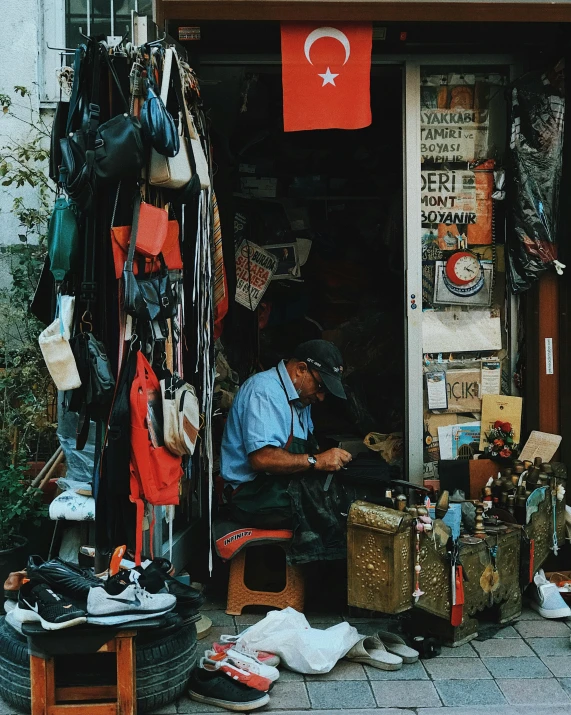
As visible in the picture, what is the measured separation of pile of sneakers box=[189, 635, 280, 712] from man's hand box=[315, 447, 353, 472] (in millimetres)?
1169

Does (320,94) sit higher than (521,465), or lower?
higher

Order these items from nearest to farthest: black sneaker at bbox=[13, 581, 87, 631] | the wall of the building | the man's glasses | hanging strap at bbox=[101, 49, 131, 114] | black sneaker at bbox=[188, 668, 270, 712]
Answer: black sneaker at bbox=[13, 581, 87, 631], black sneaker at bbox=[188, 668, 270, 712], hanging strap at bbox=[101, 49, 131, 114], the man's glasses, the wall of the building

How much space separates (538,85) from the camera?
227 inches

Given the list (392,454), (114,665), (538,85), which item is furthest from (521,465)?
(114,665)

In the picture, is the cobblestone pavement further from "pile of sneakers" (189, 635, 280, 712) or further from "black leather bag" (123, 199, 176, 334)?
"black leather bag" (123, 199, 176, 334)

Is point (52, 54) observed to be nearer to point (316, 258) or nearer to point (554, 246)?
point (316, 258)

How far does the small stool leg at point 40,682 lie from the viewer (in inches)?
157

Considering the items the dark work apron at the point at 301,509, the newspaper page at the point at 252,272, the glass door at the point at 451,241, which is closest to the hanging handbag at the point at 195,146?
the glass door at the point at 451,241

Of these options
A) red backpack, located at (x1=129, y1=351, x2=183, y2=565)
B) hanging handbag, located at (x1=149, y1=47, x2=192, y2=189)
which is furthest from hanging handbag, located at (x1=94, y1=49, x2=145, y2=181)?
red backpack, located at (x1=129, y1=351, x2=183, y2=565)

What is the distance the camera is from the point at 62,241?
4.48 m

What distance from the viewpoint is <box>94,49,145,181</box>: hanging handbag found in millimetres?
4332

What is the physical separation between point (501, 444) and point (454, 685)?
1802 millimetres

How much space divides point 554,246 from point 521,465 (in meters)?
1.40

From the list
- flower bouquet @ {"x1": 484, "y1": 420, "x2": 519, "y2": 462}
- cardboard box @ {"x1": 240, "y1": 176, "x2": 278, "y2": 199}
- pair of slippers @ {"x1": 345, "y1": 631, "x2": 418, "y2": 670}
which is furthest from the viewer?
cardboard box @ {"x1": 240, "y1": 176, "x2": 278, "y2": 199}
